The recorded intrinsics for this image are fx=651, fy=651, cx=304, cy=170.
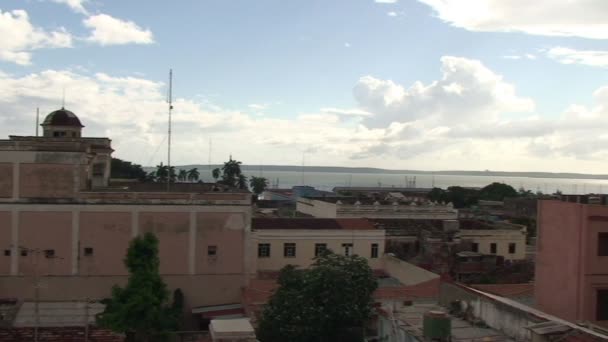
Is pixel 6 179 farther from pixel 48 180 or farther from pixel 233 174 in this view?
pixel 233 174

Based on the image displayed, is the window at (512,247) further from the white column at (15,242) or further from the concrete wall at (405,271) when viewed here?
the white column at (15,242)

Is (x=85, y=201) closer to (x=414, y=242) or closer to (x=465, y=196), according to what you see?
(x=414, y=242)

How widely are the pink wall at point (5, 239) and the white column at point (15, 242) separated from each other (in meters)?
0.14

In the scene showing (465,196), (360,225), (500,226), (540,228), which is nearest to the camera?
(540,228)

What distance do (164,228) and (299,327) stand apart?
12.0m

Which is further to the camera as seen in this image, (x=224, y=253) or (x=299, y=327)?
(x=224, y=253)

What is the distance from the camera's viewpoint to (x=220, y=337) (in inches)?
378

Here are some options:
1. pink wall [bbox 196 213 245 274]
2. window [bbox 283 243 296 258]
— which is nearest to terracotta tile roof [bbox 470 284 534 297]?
pink wall [bbox 196 213 245 274]

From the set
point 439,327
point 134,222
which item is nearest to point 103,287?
point 134,222

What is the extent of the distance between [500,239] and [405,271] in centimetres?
941

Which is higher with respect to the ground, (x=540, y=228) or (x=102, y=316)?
(x=540, y=228)

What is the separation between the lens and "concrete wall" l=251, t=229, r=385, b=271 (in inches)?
1375

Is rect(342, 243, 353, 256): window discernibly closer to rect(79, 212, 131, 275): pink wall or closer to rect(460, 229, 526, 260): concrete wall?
rect(460, 229, 526, 260): concrete wall

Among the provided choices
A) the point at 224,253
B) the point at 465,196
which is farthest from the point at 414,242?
the point at 465,196
